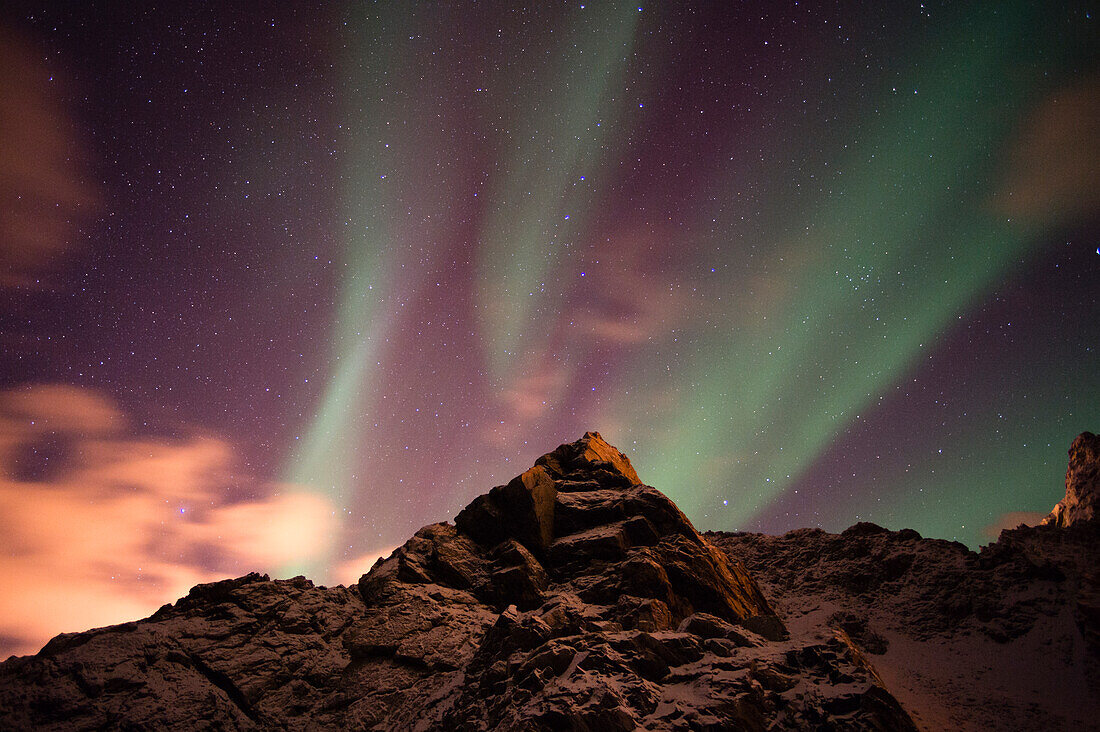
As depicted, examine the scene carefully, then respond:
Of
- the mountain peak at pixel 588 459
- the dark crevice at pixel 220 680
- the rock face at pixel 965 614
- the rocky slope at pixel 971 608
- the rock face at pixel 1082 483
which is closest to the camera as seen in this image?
the dark crevice at pixel 220 680

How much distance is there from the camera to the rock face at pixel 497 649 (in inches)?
605

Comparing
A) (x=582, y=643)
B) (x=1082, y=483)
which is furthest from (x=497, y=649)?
(x=1082, y=483)

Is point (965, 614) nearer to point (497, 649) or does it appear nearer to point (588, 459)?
point (588, 459)

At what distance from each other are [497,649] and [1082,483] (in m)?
65.1

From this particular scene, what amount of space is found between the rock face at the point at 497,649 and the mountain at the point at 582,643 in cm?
8

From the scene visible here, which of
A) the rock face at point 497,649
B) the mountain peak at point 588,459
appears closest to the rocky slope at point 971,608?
the rock face at point 497,649

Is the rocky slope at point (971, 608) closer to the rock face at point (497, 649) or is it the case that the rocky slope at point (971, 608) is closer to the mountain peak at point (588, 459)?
the rock face at point (497, 649)

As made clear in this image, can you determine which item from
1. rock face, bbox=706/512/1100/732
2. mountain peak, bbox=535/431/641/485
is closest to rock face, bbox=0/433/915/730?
mountain peak, bbox=535/431/641/485

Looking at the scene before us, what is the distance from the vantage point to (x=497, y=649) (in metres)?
19.2

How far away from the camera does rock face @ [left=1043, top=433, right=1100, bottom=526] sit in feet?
162

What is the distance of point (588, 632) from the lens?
62.8 ft

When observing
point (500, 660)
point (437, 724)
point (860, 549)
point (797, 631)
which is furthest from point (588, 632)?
point (860, 549)

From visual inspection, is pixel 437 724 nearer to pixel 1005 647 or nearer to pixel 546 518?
pixel 546 518

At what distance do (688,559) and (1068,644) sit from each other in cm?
2725
